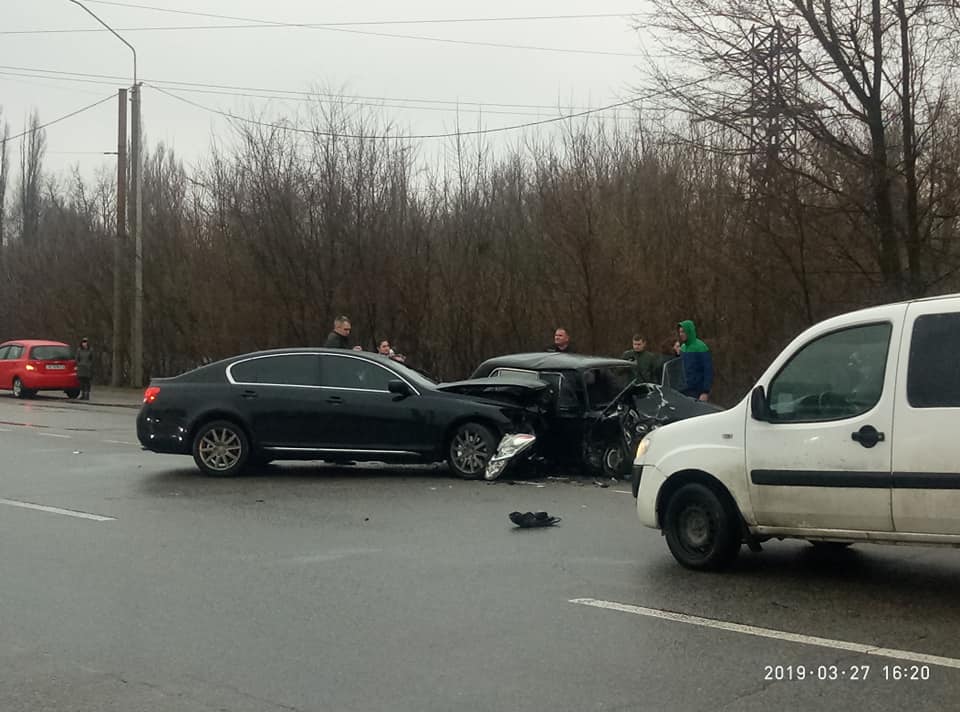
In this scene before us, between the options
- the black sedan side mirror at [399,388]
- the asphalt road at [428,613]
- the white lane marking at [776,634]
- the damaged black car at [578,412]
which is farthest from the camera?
the black sedan side mirror at [399,388]

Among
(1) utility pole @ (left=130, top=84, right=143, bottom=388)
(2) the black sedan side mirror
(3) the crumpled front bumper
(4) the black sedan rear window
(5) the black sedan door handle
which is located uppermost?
(1) utility pole @ (left=130, top=84, right=143, bottom=388)

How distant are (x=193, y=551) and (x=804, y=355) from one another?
4934mm

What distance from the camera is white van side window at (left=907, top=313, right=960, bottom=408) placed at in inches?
272

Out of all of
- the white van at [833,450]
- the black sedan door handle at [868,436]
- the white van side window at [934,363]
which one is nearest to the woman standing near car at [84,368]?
the white van at [833,450]

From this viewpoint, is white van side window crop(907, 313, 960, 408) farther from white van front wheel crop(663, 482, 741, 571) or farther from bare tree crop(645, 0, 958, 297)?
bare tree crop(645, 0, 958, 297)

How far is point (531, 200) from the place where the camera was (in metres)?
26.9

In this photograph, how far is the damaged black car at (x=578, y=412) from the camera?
13.0 metres

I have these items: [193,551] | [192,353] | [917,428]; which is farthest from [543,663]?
[192,353]

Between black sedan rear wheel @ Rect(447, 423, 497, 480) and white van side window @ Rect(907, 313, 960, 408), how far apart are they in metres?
6.83

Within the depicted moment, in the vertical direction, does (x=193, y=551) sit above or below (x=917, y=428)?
below

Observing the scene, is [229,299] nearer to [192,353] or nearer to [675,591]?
[192,353]

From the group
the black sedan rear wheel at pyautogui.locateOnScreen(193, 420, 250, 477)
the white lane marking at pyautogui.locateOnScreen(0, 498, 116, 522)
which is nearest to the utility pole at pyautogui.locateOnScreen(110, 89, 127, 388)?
the black sedan rear wheel at pyautogui.locateOnScreen(193, 420, 250, 477)

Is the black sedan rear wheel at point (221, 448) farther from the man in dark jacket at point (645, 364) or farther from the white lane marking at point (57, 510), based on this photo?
the man in dark jacket at point (645, 364)

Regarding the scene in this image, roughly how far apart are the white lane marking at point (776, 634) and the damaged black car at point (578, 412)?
5.76m
